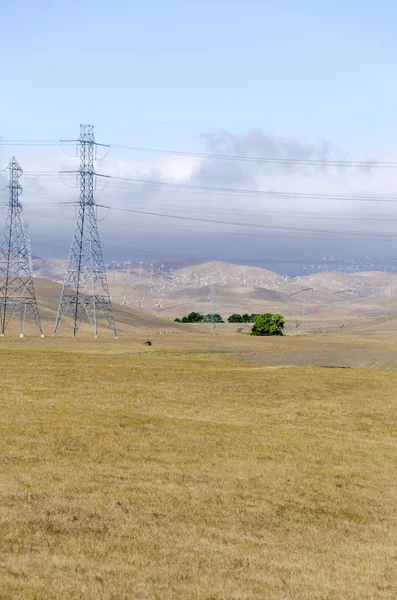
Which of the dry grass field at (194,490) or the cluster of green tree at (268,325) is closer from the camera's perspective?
the dry grass field at (194,490)

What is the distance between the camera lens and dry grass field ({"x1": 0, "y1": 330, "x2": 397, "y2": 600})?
642 inches

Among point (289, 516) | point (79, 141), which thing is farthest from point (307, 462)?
point (79, 141)

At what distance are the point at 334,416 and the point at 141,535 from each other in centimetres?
2404

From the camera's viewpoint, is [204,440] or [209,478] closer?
[209,478]

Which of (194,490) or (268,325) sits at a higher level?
(268,325)

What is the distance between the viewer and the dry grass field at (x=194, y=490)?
1631 cm

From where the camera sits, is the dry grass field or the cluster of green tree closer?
the dry grass field

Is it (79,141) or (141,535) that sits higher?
(79,141)

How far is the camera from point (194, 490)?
2411 cm

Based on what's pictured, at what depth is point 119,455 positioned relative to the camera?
2820cm

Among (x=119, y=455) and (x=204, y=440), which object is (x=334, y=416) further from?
(x=119, y=455)

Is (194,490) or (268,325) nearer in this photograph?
(194,490)

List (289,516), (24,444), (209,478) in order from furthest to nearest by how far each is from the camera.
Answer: (24,444) < (209,478) < (289,516)

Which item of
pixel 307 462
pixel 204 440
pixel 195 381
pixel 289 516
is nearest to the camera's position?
pixel 289 516
